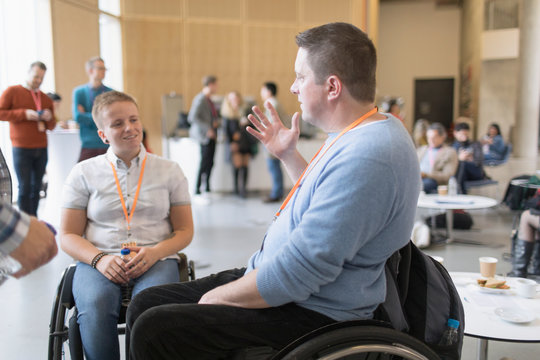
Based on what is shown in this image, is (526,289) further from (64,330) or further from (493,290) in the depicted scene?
(64,330)

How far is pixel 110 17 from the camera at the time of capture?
9055mm

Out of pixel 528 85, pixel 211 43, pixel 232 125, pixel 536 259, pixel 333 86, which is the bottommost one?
pixel 536 259

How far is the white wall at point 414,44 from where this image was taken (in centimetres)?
1463

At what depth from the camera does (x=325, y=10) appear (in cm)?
1017

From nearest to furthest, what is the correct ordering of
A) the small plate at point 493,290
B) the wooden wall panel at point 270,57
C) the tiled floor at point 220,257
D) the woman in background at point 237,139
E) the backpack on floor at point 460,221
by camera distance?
1. the small plate at point 493,290
2. the tiled floor at point 220,257
3. the backpack on floor at point 460,221
4. the woman in background at point 237,139
5. the wooden wall panel at point 270,57

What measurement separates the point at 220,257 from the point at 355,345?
2.85m

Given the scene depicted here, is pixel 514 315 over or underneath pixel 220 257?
over

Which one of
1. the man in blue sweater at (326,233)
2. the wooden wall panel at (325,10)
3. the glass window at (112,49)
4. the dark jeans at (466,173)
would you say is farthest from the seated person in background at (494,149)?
the man in blue sweater at (326,233)

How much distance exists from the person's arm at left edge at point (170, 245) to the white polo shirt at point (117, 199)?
0.14 feet

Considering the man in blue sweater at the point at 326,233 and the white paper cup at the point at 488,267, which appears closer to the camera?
the man in blue sweater at the point at 326,233

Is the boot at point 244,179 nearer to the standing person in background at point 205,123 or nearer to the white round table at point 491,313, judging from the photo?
the standing person in background at point 205,123

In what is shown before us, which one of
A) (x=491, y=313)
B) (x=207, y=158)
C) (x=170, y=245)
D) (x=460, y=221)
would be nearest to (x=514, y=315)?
(x=491, y=313)

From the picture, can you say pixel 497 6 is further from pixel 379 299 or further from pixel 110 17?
pixel 379 299

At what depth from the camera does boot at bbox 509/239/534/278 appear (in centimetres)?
312
